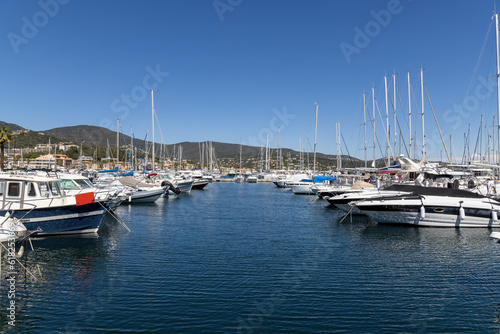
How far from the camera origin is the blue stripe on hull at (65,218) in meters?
20.6

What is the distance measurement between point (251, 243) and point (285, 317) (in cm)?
1073

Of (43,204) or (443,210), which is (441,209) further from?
(43,204)

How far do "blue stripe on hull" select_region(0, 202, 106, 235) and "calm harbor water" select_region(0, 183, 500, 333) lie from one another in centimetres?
88

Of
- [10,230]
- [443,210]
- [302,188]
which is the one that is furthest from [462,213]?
[302,188]

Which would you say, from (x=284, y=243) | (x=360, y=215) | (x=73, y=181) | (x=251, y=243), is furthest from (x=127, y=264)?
(x=360, y=215)

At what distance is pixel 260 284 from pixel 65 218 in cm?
1382

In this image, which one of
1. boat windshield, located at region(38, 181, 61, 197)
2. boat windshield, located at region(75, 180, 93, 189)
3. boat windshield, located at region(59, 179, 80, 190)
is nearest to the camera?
boat windshield, located at region(38, 181, 61, 197)

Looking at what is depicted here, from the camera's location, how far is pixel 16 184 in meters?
20.6

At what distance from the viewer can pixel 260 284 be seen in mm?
13875

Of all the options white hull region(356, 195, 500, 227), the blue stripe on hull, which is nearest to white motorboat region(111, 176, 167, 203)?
the blue stripe on hull

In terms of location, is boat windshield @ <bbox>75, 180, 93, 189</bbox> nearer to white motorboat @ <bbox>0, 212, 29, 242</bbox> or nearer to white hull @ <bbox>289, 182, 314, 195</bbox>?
white motorboat @ <bbox>0, 212, 29, 242</bbox>

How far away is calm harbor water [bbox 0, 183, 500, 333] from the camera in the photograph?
1055 cm

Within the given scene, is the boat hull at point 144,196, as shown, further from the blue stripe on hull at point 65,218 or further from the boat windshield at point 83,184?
the blue stripe on hull at point 65,218

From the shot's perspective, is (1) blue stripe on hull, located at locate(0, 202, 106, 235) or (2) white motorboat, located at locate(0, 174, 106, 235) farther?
(1) blue stripe on hull, located at locate(0, 202, 106, 235)
